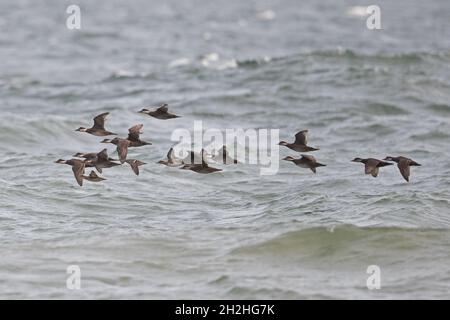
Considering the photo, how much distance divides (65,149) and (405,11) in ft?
135

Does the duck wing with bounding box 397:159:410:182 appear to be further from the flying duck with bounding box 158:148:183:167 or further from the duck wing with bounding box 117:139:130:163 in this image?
the duck wing with bounding box 117:139:130:163

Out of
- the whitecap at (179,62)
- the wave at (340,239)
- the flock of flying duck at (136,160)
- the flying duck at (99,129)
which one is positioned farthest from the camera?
the whitecap at (179,62)

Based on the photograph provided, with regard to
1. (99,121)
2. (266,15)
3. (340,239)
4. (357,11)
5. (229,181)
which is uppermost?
(357,11)

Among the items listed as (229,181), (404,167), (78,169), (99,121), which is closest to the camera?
(404,167)

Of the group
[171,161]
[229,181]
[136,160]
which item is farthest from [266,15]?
[136,160]

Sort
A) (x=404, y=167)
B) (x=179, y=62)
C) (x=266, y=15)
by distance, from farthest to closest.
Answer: (x=266, y=15)
(x=179, y=62)
(x=404, y=167)

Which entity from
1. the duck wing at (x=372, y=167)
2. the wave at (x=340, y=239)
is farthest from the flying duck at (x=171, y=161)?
the duck wing at (x=372, y=167)

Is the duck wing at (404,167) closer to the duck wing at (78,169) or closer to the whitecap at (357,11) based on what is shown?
the duck wing at (78,169)

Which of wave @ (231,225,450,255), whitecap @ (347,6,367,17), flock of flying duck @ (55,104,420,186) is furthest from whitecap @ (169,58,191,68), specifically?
whitecap @ (347,6,367,17)

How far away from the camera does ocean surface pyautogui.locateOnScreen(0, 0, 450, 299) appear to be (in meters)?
13.5

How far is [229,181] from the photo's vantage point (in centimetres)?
1873

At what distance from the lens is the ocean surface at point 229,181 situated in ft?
44.1

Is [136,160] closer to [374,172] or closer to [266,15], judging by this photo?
[374,172]

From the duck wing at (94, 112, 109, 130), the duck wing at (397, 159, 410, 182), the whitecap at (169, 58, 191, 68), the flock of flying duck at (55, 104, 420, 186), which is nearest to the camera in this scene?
the duck wing at (397, 159, 410, 182)
